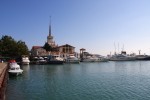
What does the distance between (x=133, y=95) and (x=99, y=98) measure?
17.8ft

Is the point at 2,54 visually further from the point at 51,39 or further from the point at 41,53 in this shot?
the point at 51,39

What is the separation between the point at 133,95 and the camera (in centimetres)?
3159

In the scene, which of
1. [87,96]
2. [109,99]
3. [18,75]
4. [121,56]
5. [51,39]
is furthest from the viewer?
[121,56]

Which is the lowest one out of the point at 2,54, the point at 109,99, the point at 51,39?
the point at 109,99

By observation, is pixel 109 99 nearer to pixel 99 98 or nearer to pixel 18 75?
pixel 99 98

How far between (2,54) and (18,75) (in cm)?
6695

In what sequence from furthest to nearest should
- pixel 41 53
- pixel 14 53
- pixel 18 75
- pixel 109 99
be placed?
1. pixel 41 53
2. pixel 14 53
3. pixel 18 75
4. pixel 109 99

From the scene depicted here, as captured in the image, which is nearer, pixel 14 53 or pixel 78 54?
pixel 14 53

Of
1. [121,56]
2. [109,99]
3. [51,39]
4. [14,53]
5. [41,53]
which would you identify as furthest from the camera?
[121,56]

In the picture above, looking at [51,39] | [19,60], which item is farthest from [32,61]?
[51,39]

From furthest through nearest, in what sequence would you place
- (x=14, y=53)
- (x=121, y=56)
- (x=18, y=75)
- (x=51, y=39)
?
1. (x=121, y=56)
2. (x=51, y=39)
3. (x=14, y=53)
4. (x=18, y=75)

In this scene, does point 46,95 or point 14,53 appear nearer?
point 46,95

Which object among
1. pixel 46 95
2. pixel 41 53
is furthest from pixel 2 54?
pixel 46 95

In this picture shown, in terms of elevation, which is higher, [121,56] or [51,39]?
[51,39]
